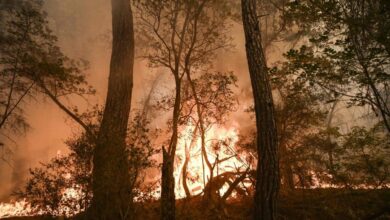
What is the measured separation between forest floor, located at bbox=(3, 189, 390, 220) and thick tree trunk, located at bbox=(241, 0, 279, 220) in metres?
2.19

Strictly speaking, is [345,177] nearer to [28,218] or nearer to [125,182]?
[125,182]

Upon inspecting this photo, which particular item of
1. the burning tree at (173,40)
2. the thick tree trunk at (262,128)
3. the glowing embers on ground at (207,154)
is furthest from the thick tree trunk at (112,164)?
the glowing embers on ground at (207,154)

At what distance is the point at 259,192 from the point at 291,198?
10.1ft

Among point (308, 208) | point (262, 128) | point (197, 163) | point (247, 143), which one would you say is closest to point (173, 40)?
point (247, 143)

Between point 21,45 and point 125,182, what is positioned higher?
point 21,45

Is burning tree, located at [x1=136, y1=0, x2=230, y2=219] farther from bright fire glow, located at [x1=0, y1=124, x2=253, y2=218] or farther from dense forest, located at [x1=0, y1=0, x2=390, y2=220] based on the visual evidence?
bright fire glow, located at [x1=0, y1=124, x2=253, y2=218]

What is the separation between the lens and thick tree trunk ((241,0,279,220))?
541 cm

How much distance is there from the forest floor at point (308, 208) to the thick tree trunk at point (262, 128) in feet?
7.18

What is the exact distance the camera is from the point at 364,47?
7.45 metres

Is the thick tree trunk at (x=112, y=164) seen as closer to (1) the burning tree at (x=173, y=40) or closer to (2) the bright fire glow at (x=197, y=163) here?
(2) the bright fire glow at (x=197, y=163)

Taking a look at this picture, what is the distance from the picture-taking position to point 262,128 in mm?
5758

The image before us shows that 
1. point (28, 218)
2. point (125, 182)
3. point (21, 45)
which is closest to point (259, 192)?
point (125, 182)

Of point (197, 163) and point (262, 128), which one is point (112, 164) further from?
point (197, 163)

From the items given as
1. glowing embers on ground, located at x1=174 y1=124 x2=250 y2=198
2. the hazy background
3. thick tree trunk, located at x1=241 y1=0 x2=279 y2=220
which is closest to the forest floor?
glowing embers on ground, located at x1=174 y1=124 x2=250 y2=198
